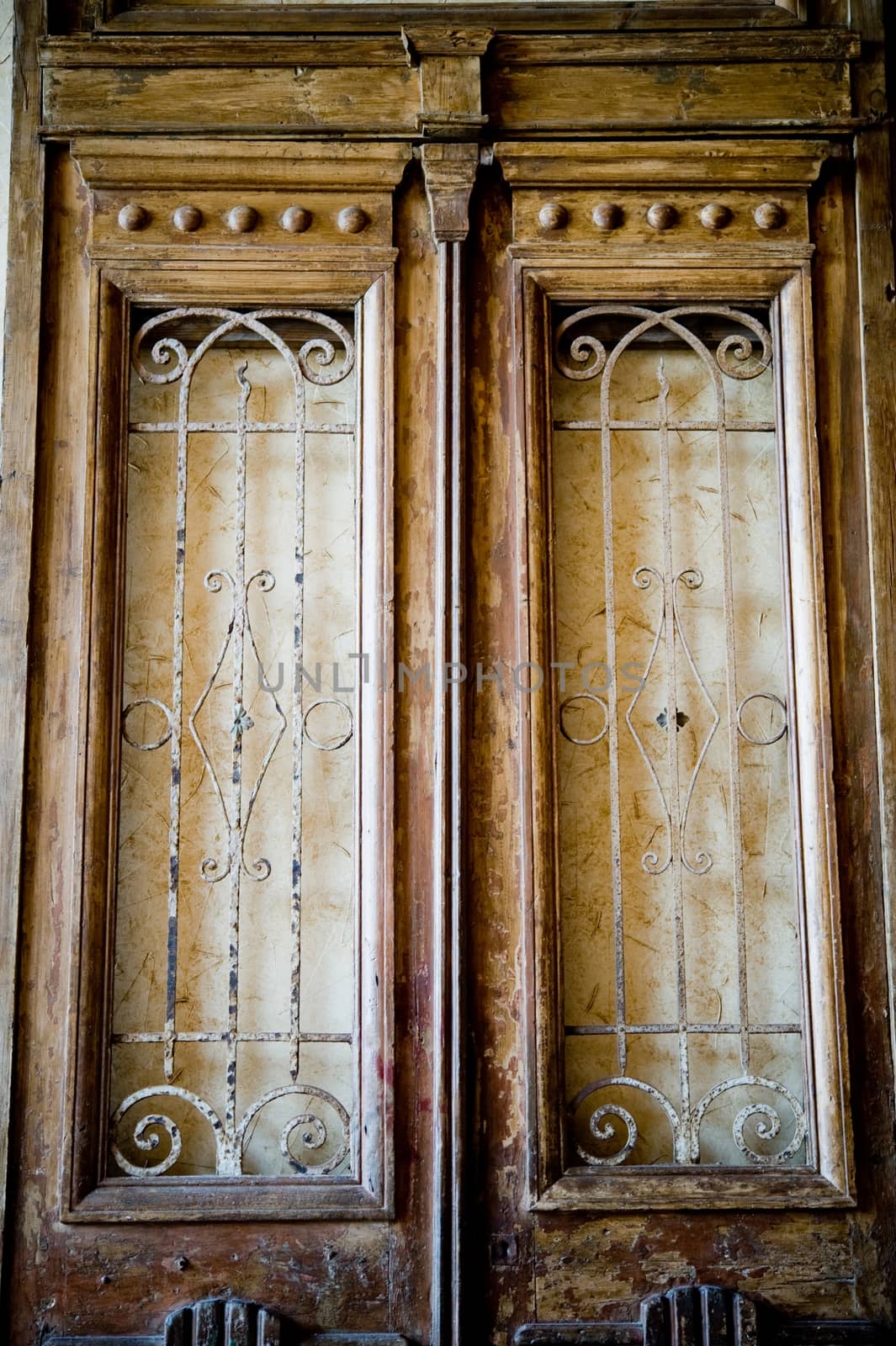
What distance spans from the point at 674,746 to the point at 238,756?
2.46ft

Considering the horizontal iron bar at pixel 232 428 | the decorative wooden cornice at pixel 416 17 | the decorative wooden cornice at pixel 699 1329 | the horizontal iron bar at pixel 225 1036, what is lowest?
the decorative wooden cornice at pixel 699 1329

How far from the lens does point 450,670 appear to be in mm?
1806

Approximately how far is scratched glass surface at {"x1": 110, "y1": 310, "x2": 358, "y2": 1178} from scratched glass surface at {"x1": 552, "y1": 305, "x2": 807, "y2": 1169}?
395mm

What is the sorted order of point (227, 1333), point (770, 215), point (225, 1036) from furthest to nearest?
point (770, 215)
point (225, 1036)
point (227, 1333)

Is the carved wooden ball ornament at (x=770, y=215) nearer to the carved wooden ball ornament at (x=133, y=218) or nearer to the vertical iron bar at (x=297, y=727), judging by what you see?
the vertical iron bar at (x=297, y=727)

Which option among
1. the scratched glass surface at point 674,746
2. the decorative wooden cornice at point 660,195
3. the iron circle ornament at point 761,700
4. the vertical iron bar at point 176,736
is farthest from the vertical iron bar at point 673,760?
the vertical iron bar at point 176,736

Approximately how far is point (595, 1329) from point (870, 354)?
1.67 m

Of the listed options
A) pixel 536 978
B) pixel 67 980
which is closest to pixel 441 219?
pixel 536 978

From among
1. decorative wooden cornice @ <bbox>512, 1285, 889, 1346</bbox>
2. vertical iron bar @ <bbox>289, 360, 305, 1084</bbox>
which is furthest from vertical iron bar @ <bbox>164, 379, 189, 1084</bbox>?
decorative wooden cornice @ <bbox>512, 1285, 889, 1346</bbox>

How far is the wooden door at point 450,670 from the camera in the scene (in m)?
1.71

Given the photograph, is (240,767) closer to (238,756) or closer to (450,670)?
(238,756)

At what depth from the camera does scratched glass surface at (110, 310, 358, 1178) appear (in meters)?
1.79

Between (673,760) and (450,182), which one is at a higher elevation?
(450,182)

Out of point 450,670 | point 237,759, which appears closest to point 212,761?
point 237,759
